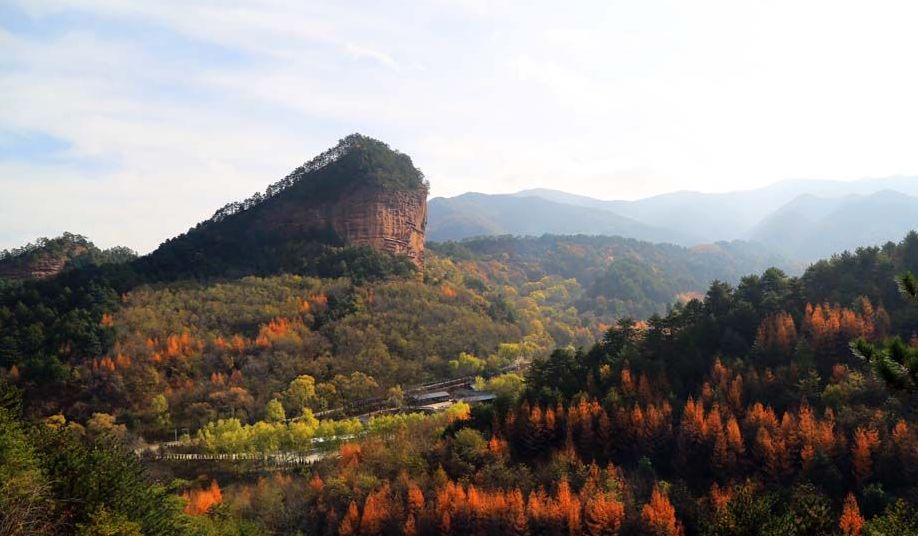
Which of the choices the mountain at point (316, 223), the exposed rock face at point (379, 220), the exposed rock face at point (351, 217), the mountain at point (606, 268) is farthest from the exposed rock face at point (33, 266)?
the mountain at point (606, 268)

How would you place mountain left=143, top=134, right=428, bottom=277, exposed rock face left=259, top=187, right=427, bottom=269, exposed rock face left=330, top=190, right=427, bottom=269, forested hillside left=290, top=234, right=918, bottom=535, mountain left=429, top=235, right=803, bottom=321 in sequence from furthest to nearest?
mountain left=429, top=235, right=803, bottom=321, exposed rock face left=330, top=190, right=427, bottom=269, exposed rock face left=259, top=187, right=427, bottom=269, mountain left=143, top=134, right=428, bottom=277, forested hillside left=290, top=234, right=918, bottom=535

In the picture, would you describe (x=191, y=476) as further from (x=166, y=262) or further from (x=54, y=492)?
(x=166, y=262)

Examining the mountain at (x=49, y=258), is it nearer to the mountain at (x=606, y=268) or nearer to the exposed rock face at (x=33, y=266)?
the exposed rock face at (x=33, y=266)

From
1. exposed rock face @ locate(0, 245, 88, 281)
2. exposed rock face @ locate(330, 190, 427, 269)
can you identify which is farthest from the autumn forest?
exposed rock face @ locate(330, 190, 427, 269)

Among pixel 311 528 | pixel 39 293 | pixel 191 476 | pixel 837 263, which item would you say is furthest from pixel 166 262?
pixel 837 263

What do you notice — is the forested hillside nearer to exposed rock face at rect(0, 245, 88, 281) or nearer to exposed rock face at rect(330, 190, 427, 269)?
exposed rock face at rect(330, 190, 427, 269)
